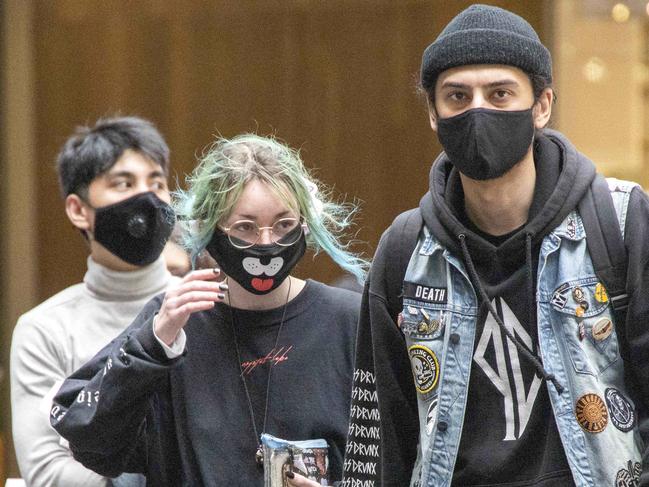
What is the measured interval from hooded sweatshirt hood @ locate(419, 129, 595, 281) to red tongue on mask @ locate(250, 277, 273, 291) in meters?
0.62

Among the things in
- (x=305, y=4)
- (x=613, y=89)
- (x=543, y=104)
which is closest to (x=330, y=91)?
(x=305, y=4)

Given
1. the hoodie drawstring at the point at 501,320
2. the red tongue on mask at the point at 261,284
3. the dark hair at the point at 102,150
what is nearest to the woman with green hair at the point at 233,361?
the red tongue on mask at the point at 261,284

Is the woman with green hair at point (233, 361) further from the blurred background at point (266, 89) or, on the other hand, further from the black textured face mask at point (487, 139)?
the blurred background at point (266, 89)

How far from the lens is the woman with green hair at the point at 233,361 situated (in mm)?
3936

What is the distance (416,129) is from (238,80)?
1.12 m

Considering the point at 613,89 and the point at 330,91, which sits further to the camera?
the point at 330,91

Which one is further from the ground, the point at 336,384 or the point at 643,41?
the point at 643,41

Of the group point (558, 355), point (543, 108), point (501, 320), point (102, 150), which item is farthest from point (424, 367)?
point (102, 150)

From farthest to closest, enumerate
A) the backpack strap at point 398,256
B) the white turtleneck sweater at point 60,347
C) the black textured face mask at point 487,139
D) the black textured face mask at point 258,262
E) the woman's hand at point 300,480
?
the white turtleneck sweater at point 60,347 → the black textured face mask at point 258,262 → the woman's hand at point 300,480 → the backpack strap at point 398,256 → the black textured face mask at point 487,139

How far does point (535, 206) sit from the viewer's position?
3.47 metres

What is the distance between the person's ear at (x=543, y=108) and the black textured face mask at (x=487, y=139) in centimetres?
5

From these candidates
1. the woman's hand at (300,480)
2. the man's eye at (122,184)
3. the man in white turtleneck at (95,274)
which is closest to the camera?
the woman's hand at (300,480)

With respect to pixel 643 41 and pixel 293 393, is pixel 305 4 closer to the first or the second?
pixel 643 41

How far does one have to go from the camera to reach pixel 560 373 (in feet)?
11.0
